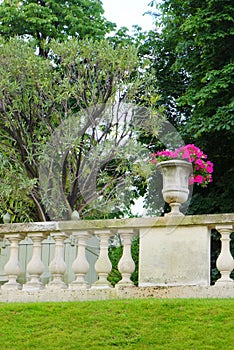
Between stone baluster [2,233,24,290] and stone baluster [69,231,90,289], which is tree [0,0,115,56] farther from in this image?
stone baluster [69,231,90,289]

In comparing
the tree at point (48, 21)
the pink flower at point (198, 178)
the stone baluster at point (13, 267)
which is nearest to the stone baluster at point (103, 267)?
the stone baluster at point (13, 267)

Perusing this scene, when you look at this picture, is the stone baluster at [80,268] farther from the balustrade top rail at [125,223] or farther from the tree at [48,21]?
the tree at [48,21]

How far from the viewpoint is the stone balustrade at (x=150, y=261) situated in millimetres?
6516

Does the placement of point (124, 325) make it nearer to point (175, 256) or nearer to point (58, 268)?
point (175, 256)

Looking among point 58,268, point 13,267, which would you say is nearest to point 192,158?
point 58,268

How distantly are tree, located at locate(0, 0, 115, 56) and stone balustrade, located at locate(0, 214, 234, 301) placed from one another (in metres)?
10.3

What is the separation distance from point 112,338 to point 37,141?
8.26 m

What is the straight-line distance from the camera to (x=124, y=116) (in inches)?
523

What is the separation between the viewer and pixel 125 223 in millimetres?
6859

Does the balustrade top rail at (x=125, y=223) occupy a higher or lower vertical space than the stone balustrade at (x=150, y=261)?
higher

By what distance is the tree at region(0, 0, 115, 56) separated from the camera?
55.9ft

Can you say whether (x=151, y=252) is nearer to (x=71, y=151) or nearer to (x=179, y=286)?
(x=179, y=286)

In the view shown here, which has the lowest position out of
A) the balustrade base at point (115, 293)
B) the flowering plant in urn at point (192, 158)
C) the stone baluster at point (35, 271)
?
the balustrade base at point (115, 293)

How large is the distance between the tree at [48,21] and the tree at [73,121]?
3.51 m
